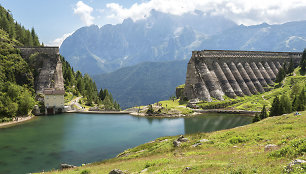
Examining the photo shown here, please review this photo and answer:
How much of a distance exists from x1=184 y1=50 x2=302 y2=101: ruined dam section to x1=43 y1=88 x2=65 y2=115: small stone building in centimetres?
6847

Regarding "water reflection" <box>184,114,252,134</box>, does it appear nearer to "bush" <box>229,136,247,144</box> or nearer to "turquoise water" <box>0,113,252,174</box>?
"turquoise water" <box>0,113,252,174</box>

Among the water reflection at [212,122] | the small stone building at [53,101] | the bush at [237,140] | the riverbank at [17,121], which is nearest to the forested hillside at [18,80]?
the riverbank at [17,121]

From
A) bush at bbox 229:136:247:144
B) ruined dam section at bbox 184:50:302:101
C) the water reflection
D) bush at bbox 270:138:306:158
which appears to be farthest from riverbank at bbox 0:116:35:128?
bush at bbox 270:138:306:158

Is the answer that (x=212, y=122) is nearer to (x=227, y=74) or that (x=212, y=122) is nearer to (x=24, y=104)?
(x=227, y=74)

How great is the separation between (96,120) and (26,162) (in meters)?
46.6

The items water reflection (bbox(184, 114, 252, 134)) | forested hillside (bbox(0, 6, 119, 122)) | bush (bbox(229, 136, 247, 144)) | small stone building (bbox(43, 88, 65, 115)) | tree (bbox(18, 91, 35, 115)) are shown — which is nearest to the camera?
bush (bbox(229, 136, 247, 144))

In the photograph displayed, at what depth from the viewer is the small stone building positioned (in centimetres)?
10056

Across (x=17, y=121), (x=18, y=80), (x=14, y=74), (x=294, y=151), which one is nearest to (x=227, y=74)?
(x=17, y=121)

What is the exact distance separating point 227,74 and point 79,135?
105 meters

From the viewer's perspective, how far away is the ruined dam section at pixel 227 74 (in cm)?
12788

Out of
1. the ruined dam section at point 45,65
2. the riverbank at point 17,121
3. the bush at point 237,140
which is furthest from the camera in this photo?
the ruined dam section at point 45,65

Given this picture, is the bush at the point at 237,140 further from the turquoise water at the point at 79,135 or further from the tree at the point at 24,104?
the tree at the point at 24,104

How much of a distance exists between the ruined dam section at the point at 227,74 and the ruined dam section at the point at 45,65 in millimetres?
73079

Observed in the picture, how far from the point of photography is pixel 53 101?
10119cm
